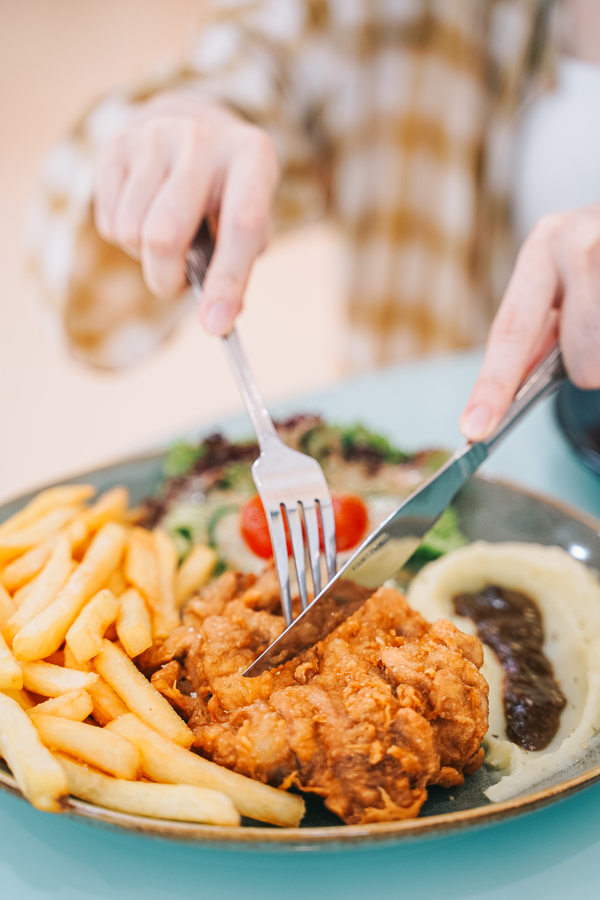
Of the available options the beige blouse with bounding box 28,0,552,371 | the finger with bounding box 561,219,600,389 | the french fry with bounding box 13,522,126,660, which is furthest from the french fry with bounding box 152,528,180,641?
the beige blouse with bounding box 28,0,552,371

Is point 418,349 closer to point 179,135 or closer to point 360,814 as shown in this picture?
point 179,135

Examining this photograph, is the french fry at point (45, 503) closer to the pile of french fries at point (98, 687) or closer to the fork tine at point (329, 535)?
the pile of french fries at point (98, 687)

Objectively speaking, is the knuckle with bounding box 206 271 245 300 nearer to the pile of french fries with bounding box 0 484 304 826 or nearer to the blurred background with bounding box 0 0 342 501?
the pile of french fries with bounding box 0 484 304 826

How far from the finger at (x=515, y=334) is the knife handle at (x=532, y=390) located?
0.04m

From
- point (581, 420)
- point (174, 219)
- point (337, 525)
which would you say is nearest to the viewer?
point (174, 219)

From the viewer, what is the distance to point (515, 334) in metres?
1.68

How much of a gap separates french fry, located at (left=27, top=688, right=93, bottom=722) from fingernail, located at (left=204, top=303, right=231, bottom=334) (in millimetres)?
937

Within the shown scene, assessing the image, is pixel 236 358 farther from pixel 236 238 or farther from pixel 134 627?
pixel 134 627

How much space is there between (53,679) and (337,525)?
991mm

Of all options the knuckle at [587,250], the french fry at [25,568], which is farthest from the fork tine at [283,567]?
the knuckle at [587,250]

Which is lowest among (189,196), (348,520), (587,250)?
(348,520)

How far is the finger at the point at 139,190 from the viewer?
2.02 metres

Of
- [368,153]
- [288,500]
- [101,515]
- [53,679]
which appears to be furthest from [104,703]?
[368,153]

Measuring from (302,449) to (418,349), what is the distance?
5.69 feet
